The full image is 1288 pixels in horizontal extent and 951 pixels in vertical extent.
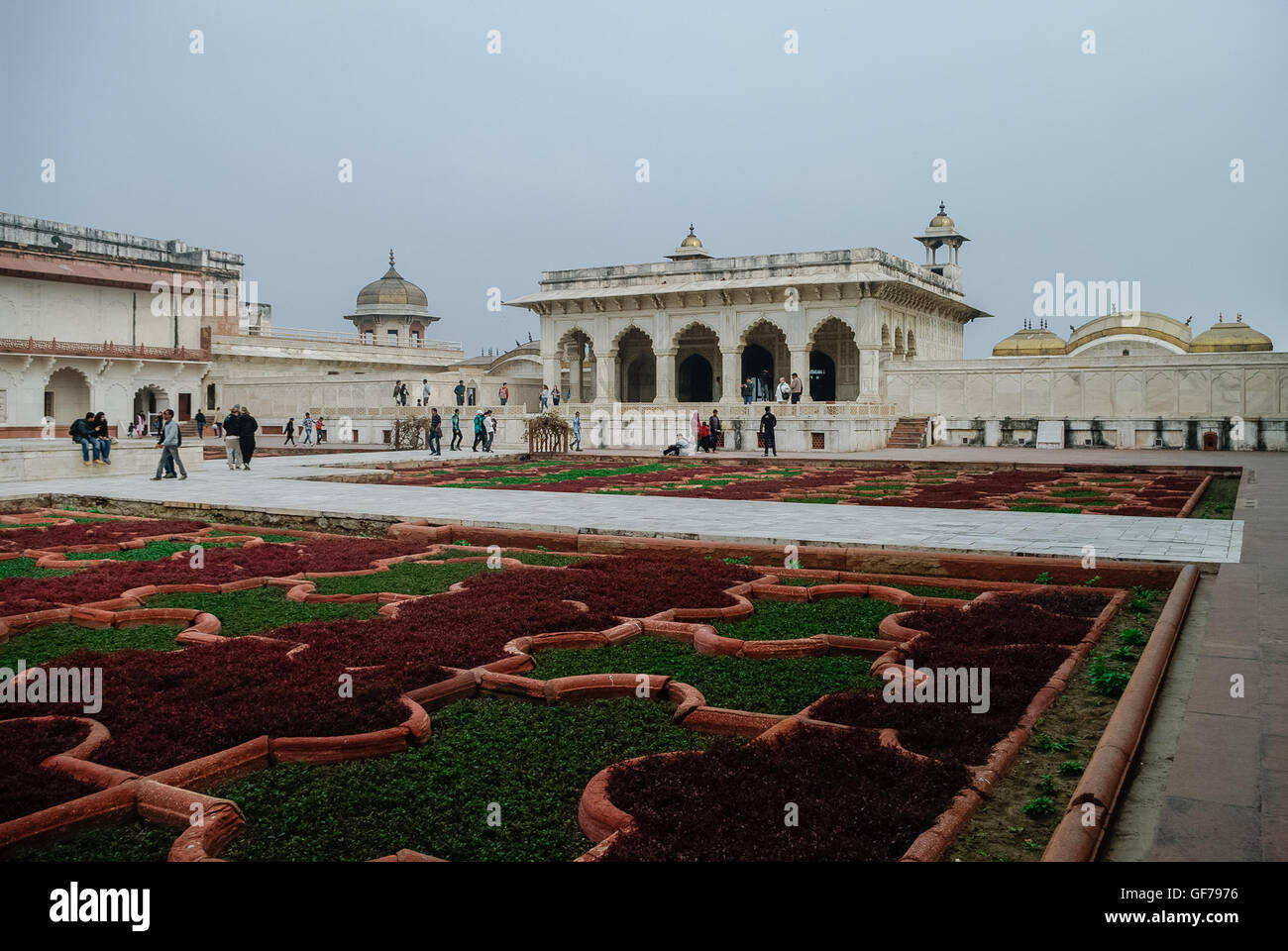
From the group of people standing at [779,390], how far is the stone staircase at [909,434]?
2.70m

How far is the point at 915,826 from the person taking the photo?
2611 millimetres

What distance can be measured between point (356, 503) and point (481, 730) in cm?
724

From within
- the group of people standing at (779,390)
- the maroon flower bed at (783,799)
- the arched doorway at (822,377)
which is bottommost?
the maroon flower bed at (783,799)

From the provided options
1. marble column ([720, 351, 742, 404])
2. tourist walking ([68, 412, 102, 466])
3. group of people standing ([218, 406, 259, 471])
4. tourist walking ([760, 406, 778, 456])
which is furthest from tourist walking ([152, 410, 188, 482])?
marble column ([720, 351, 742, 404])

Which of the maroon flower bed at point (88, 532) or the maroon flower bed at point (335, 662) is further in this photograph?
the maroon flower bed at point (88, 532)

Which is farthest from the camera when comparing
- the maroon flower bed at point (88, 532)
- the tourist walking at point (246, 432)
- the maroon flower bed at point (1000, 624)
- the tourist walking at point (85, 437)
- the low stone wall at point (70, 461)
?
the tourist walking at point (246, 432)

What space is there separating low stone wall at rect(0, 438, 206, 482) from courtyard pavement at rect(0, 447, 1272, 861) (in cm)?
39

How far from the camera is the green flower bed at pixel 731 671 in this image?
3904mm

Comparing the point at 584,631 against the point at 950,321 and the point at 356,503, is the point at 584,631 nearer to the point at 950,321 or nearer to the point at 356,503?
the point at 356,503

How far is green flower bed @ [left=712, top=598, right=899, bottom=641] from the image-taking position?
498 cm

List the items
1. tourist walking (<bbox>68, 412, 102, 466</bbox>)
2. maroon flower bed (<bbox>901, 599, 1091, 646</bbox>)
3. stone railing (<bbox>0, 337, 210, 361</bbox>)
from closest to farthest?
maroon flower bed (<bbox>901, 599, 1091, 646</bbox>) < tourist walking (<bbox>68, 412, 102, 466</bbox>) < stone railing (<bbox>0, 337, 210, 361</bbox>)

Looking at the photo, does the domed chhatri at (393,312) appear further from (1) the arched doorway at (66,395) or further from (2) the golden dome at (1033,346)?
(2) the golden dome at (1033,346)

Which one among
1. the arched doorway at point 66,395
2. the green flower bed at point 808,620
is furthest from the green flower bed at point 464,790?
the arched doorway at point 66,395

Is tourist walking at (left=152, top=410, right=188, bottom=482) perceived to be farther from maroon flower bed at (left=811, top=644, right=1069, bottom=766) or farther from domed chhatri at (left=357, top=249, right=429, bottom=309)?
domed chhatri at (left=357, top=249, right=429, bottom=309)
